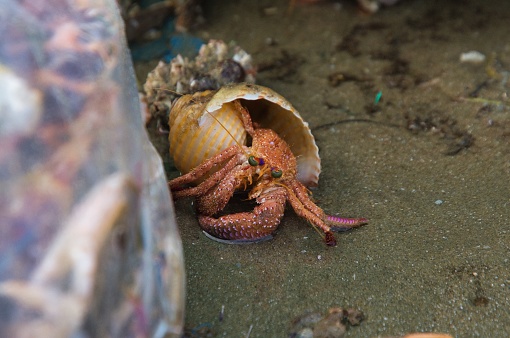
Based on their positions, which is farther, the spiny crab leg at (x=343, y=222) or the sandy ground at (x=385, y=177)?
the spiny crab leg at (x=343, y=222)

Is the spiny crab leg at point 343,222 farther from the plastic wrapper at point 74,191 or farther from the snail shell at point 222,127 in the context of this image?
the plastic wrapper at point 74,191

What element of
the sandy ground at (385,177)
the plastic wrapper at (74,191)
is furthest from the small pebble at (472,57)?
the plastic wrapper at (74,191)

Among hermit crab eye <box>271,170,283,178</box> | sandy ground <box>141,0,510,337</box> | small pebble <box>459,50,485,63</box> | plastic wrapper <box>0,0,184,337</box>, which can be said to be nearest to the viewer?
plastic wrapper <box>0,0,184,337</box>

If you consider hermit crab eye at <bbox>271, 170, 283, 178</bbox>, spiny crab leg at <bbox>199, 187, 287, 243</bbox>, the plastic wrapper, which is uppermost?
the plastic wrapper

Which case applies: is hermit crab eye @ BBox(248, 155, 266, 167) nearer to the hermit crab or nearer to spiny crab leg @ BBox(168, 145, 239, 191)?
the hermit crab

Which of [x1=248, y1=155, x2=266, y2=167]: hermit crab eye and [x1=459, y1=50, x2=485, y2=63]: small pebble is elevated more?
[x1=248, y1=155, x2=266, y2=167]: hermit crab eye

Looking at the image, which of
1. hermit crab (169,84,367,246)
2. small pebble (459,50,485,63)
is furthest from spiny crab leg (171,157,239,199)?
small pebble (459,50,485,63)

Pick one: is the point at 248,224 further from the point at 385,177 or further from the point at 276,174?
the point at 385,177
